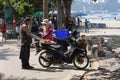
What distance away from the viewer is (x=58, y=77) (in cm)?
1224

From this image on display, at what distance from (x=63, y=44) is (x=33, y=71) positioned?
156 centimetres

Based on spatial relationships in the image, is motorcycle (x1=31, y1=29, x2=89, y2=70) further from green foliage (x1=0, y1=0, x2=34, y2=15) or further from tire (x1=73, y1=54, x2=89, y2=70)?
green foliage (x1=0, y1=0, x2=34, y2=15)

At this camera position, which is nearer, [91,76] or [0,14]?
[91,76]

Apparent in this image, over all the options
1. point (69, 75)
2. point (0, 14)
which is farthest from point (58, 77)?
point (0, 14)

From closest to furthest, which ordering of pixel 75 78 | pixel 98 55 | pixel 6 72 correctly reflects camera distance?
pixel 75 78 → pixel 6 72 → pixel 98 55

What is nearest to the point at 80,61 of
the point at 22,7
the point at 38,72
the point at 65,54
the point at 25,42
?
the point at 65,54

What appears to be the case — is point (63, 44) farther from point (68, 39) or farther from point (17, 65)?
point (17, 65)

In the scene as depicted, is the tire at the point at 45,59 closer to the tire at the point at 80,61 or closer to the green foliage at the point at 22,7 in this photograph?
the tire at the point at 80,61

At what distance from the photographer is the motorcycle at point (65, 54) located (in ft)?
45.6

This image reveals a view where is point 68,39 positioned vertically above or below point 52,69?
above

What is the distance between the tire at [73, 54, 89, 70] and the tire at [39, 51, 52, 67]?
0.89 m

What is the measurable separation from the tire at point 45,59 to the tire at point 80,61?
892 millimetres

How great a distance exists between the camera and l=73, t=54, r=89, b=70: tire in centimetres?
1391

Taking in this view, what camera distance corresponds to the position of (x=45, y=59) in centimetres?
1429
